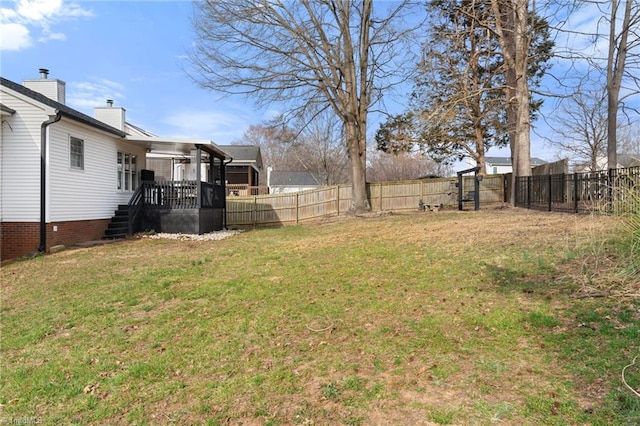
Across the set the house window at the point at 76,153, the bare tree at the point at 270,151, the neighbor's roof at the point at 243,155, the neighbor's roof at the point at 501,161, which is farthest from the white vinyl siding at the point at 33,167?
the neighbor's roof at the point at 501,161

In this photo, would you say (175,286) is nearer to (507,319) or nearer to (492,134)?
(507,319)

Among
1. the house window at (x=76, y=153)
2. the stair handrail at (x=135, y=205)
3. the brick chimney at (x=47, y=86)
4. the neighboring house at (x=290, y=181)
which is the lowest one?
the stair handrail at (x=135, y=205)

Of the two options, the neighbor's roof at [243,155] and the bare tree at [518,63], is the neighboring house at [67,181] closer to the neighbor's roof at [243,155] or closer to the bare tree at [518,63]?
the bare tree at [518,63]

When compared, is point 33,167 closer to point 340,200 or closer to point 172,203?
point 172,203

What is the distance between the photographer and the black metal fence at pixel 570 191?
23.8 feet

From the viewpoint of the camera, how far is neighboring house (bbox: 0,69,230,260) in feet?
32.3

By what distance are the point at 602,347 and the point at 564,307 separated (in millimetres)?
881

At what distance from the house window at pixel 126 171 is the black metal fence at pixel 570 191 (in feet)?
45.7

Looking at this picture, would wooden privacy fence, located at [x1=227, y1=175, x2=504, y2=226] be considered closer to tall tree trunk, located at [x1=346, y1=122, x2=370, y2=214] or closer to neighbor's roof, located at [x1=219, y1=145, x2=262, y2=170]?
tall tree trunk, located at [x1=346, y1=122, x2=370, y2=214]

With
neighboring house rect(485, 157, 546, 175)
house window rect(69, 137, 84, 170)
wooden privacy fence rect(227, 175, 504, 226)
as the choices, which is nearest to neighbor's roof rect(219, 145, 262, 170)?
wooden privacy fence rect(227, 175, 504, 226)

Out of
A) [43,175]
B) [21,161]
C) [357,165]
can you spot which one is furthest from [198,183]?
[357,165]

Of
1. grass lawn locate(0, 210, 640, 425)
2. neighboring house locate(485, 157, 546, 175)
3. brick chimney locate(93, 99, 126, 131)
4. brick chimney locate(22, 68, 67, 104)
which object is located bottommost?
grass lawn locate(0, 210, 640, 425)

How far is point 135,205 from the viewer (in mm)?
13125

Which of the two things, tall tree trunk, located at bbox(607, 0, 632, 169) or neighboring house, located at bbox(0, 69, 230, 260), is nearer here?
neighboring house, located at bbox(0, 69, 230, 260)
